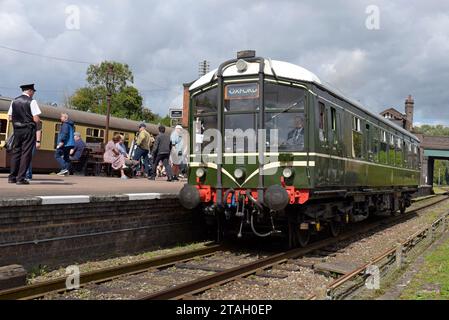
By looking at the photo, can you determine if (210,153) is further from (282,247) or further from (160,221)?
(282,247)

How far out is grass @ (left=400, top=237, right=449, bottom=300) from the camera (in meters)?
Answer: 5.85

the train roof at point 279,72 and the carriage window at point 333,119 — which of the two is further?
the carriage window at point 333,119

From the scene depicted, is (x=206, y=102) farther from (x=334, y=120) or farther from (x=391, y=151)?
(x=391, y=151)

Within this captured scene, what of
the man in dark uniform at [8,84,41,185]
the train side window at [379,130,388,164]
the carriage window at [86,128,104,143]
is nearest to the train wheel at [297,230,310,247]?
the train side window at [379,130,388,164]

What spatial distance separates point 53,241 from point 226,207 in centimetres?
310

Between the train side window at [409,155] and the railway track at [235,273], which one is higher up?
the train side window at [409,155]

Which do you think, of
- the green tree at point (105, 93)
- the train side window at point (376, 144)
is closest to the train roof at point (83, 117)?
the train side window at point (376, 144)

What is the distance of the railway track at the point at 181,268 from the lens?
5.74 metres

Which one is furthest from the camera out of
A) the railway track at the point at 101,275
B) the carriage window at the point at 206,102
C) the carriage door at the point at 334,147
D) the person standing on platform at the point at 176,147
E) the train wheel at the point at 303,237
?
the person standing on platform at the point at 176,147

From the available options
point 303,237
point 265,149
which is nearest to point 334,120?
point 265,149

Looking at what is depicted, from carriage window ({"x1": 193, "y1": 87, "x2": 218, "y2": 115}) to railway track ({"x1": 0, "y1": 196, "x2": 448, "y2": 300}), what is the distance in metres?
2.58

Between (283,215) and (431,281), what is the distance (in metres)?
2.85

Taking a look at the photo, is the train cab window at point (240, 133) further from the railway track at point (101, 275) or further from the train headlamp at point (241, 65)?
the railway track at point (101, 275)
